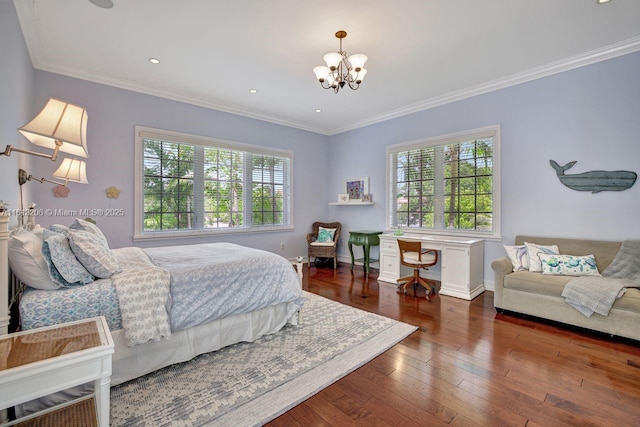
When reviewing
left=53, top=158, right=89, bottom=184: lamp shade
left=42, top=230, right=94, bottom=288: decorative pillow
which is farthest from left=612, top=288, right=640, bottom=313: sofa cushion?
left=53, top=158, right=89, bottom=184: lamp shade

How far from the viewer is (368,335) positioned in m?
2.70

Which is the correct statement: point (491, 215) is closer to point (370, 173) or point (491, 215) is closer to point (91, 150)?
point (370, 173)

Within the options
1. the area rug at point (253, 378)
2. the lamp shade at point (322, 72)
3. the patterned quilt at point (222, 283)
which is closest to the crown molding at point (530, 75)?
the lamp shade at point (322, 72)

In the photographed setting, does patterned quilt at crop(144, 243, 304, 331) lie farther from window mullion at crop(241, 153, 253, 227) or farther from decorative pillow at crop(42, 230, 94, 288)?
window mullion at crop(241, 153, 253, 227)

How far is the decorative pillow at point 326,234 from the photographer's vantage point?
5.86 meters

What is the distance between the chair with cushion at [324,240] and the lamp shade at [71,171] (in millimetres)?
3669

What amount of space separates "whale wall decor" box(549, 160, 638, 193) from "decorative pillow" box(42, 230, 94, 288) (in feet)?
16.1

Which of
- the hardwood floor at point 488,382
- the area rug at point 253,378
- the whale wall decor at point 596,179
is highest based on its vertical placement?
the whale wall decor at point 596,179

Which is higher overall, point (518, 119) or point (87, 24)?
point (87, 24)

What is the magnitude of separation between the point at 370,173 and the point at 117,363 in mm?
4838

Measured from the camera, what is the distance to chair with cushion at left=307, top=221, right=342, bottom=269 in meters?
5.59

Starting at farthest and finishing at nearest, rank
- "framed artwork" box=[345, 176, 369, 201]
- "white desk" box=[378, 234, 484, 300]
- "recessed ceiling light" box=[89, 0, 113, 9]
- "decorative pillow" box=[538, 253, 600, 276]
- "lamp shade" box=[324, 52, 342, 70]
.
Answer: "framed artwork" box=[345, 176, 369, 201] < "white desk" box=[378, 234, 484, 300] < "decorative pillow" box=[538, 253, 600, 276] < "lamp shade" box=[324, 52, 342, 70] < "recessed ceiling light" box=[89, 0, 113, 9]

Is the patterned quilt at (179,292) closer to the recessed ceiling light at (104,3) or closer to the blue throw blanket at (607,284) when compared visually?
the recessed ceiling light at (104,3)

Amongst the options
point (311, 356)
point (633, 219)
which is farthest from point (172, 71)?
point (633, 219)
